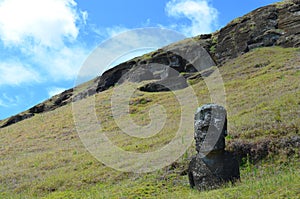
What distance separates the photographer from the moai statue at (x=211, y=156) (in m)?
11.5

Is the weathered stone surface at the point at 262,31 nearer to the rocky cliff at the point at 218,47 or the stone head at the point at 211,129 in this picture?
the rocky cliff at the point at 218,47

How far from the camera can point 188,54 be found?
212 ft

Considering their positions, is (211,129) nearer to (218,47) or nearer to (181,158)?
(181,158)

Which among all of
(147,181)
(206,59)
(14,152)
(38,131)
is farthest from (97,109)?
(147,181)

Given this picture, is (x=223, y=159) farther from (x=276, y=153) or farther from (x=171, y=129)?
(x=171, y=129)

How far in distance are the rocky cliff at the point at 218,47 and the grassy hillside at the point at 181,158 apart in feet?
44.0

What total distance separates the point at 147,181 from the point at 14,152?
19765mm

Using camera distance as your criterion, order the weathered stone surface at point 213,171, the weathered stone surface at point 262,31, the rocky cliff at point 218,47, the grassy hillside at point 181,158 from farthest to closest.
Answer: the rocky cliff at point 218,47, the weathered stone surface at point 262,31, the grassy hillside at point 181,158, the weathered stone surface at point 213,171

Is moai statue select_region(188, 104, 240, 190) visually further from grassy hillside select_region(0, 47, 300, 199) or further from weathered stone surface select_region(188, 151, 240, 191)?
grassy hillside select_region(0, 47, 300, 199)

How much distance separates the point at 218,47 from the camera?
6022cm

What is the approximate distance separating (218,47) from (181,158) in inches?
1848

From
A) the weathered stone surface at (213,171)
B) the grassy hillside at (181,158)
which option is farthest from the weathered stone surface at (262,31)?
the weathered stone surface at (213,171)

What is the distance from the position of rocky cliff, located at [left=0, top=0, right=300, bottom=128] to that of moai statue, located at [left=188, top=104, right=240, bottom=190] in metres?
36.0

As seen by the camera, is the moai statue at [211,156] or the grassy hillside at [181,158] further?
the grassy hillside at [181,158]
